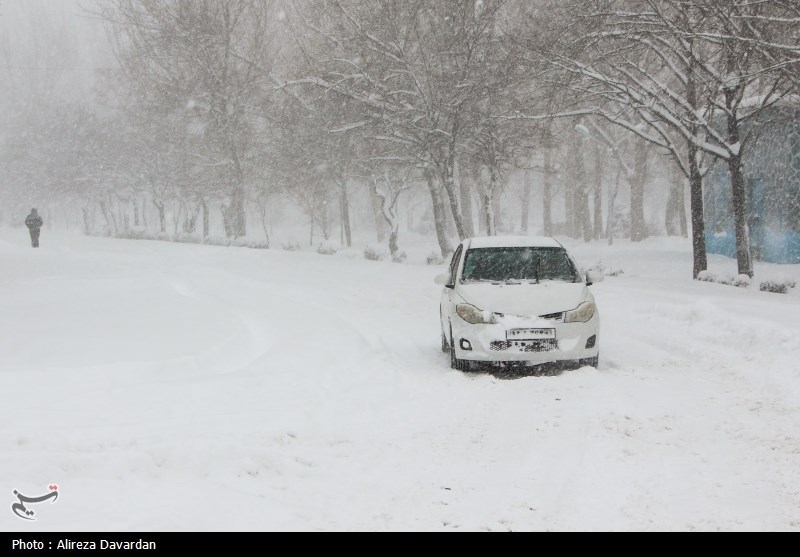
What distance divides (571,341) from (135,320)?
23.3 feet

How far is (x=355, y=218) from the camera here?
77.1 metres

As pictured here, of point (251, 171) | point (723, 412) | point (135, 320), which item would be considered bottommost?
point (723, 412)

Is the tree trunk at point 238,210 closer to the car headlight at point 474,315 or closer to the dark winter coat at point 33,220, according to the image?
the dark winter coat at point 33,220

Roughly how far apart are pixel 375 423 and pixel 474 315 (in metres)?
2.75

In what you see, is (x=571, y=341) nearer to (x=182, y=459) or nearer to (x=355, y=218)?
(x=182, y=459)

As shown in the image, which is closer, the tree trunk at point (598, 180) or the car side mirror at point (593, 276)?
the car side mirror at point (593, 276)

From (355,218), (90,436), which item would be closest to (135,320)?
(90,436)

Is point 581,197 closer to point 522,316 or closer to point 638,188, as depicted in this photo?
point 638,188

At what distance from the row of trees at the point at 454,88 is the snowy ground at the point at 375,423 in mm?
6461

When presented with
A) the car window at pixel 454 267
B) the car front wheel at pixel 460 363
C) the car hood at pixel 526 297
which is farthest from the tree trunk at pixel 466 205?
the car front wheel at pixel 460 363

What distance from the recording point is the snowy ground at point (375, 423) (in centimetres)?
486

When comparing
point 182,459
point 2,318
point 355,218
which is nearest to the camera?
point 182,459

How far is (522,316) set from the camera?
9.55 meters

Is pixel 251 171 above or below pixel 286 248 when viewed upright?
above
